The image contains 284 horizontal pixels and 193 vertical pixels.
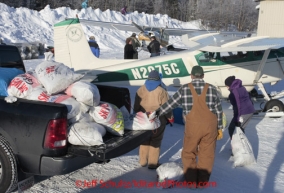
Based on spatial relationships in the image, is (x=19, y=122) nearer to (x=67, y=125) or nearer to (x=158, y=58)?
(x=67, y=125)

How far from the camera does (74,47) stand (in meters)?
9.80

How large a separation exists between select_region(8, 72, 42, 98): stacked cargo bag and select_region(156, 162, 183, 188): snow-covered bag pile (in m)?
1.92

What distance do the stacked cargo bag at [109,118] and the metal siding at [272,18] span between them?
27358 millimetres

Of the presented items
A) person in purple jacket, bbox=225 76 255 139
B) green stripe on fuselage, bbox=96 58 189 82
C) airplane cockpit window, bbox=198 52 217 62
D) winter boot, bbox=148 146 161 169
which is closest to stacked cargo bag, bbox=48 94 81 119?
winter boot, bbox=148 146 161 169

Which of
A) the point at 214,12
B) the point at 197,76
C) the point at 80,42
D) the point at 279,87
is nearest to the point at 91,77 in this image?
the point at 80,42

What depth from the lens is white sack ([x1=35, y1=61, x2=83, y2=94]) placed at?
11.8 ft

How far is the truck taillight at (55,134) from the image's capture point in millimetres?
3178

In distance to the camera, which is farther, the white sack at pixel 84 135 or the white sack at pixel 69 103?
the white sack at pixel 69 103

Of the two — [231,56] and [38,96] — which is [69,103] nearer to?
[38,96]

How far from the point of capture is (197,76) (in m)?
4.04

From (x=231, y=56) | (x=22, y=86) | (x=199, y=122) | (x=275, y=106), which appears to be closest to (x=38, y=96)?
(x=22, y=86)

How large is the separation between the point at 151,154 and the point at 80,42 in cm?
596

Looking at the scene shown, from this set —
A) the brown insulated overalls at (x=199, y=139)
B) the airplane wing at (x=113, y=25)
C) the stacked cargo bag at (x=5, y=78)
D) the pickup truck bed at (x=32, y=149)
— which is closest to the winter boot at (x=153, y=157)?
the brown insulated overalls at (x=199, y=139)

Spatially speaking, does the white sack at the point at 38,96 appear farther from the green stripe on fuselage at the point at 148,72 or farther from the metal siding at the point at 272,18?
the metal siding at the point at 272,18
